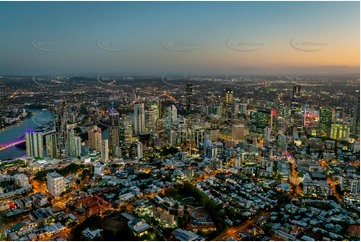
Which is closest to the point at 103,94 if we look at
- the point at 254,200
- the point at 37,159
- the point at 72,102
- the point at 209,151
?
the point at 72,102

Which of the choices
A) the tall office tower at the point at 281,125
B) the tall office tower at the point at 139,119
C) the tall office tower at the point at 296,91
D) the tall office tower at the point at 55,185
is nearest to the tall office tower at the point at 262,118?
the tall office tower at the point at 281,125

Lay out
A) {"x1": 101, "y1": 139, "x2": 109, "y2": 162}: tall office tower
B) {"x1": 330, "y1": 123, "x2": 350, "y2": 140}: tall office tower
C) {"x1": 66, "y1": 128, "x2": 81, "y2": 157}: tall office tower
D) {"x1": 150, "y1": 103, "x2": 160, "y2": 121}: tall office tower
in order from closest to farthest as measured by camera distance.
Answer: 1. {"x1": 101, "y1": 139, "x2": 109, "y2": 162}: tall office tower
2. {"x1": 66, "y1": 128, "x2": 81, "y2": 157}: tall office tower
3. {"x1": 330, "y1": 123, "x2": 350, "y2": 140}: tall office tower
4. {"x1": 150, "y1": 103, "x2": 160, "y2": 121}: tall office tower

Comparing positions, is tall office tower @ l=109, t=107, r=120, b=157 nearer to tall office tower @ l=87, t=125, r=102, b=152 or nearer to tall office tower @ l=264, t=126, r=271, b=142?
tall office tower @ l=87, t=125, r=102, b=152

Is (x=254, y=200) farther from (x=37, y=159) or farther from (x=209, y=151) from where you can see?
(x=37, y=159)

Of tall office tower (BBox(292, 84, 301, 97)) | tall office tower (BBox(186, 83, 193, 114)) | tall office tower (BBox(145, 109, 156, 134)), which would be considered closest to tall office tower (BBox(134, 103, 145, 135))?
tall office tower (BBox(145, 109, 156, 134))

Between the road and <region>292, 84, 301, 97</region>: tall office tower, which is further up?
<region>292, 84, 301, 97</region>: tall office tower

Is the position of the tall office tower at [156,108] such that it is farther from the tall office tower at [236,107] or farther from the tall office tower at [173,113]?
the tall office tower at [236,107]

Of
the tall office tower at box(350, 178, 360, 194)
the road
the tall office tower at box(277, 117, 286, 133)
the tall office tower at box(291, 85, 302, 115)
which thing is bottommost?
the road
